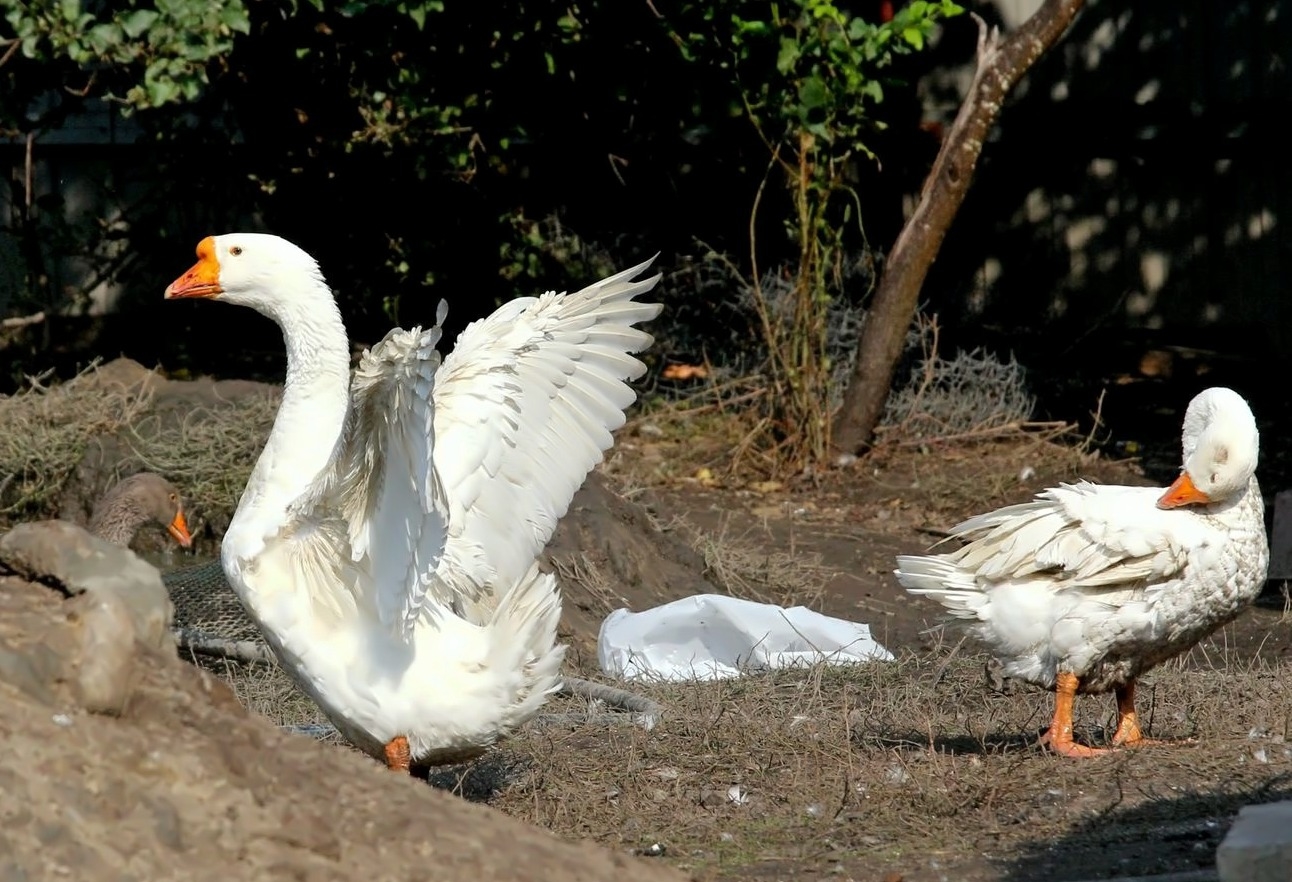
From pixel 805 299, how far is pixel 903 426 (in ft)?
3.57

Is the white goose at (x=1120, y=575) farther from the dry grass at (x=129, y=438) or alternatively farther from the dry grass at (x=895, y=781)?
the dry grass at (x=129, y=438)

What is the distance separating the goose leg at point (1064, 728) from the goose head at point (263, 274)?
248 cm

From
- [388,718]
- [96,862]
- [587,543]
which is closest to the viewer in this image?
[96,862]

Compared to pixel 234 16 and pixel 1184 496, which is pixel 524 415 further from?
pixel 234 16

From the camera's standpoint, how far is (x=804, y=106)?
9297 mm

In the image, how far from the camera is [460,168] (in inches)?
422

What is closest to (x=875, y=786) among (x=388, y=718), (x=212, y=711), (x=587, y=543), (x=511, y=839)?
(x=388, y=718)

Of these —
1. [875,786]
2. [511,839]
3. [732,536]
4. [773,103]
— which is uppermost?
[773,103]

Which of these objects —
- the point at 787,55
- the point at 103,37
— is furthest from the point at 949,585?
the point at 103,37

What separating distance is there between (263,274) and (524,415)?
0.88 meters

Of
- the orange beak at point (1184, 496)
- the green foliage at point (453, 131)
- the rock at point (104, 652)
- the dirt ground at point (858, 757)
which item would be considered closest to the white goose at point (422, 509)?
the dirt ground at point (858, 757)

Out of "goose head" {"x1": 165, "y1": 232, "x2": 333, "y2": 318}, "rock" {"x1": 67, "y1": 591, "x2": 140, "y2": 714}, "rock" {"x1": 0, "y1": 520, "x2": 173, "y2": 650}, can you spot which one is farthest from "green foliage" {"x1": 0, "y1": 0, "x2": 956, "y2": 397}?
"rock" {"x1": 67, "y1": 591, "x2": 140, "y2": 714}

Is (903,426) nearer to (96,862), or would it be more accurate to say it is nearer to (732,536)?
(732,536)

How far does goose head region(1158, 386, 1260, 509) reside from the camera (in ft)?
16.7
